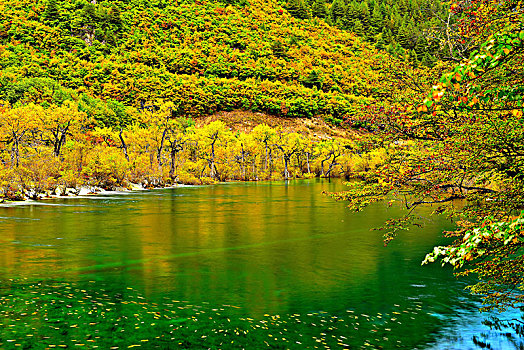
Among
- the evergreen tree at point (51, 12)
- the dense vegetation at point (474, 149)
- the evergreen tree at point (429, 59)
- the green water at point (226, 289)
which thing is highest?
the evergreen tree at point (51, 12)

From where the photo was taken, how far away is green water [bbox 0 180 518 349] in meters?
12.4

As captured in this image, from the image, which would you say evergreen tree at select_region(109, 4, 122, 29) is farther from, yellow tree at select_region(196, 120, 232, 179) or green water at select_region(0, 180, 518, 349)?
green water at select_region(0, 180, 518, 349)

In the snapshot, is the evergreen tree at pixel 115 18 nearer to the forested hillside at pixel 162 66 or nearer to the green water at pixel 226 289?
the forested hillside at pixel 162 66

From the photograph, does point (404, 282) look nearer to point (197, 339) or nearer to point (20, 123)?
point (197, 339)

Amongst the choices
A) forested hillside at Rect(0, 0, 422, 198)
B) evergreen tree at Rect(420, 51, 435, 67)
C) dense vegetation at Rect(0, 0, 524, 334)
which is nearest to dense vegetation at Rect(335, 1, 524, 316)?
dense vegetation at Rect(0, 0, 524, 334)

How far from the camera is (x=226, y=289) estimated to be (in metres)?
17.1

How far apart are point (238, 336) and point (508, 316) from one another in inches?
317

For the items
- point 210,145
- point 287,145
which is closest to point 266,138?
point 287,145

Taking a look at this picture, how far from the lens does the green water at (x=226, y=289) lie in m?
12.4

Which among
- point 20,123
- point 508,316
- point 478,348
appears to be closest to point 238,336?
point 478,348

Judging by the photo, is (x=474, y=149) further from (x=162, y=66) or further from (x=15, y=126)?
(x=162, y=66)

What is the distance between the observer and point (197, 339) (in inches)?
477

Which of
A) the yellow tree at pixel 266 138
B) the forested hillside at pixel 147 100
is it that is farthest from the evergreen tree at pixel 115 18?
the yellow tree at pixel 266 138

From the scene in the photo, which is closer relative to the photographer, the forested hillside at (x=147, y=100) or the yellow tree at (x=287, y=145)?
the forested hillside at (x=147, y=100)
